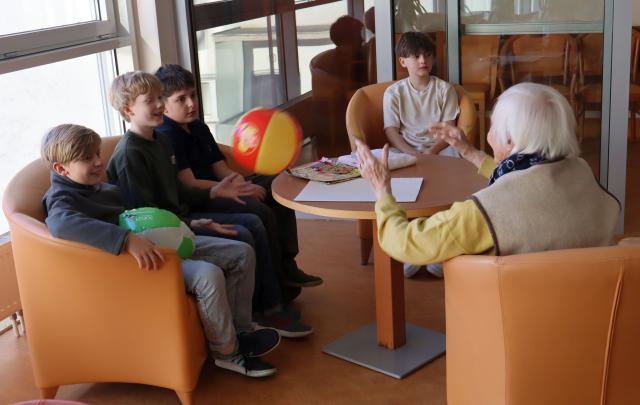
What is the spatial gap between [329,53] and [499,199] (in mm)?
2845

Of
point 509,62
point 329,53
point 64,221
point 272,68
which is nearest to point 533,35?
point 509,62

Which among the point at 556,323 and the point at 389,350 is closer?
the point at 556,323

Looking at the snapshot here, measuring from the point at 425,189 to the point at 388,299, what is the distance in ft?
1.59

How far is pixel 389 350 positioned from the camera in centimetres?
333

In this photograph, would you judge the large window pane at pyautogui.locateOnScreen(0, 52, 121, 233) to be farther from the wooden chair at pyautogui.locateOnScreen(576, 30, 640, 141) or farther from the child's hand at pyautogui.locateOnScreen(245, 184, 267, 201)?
the wooden chair at pyautogui.locateOnScreen(576, 30, 640, 141)

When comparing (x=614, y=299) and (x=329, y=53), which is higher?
(x=329, y=53)

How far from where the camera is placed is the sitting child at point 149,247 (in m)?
2.74

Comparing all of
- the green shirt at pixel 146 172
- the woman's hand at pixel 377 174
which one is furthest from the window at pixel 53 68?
the woman's hand at pixel 377 174

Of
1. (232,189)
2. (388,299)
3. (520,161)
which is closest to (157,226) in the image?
(232,189)

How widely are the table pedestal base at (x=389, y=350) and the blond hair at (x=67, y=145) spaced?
4.12 ft

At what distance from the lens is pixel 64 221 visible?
275 cm

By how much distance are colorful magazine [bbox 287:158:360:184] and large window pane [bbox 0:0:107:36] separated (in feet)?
4.90

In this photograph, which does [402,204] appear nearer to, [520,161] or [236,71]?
[520,161]

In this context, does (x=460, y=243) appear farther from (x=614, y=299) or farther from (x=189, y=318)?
(x=189, y=318)
